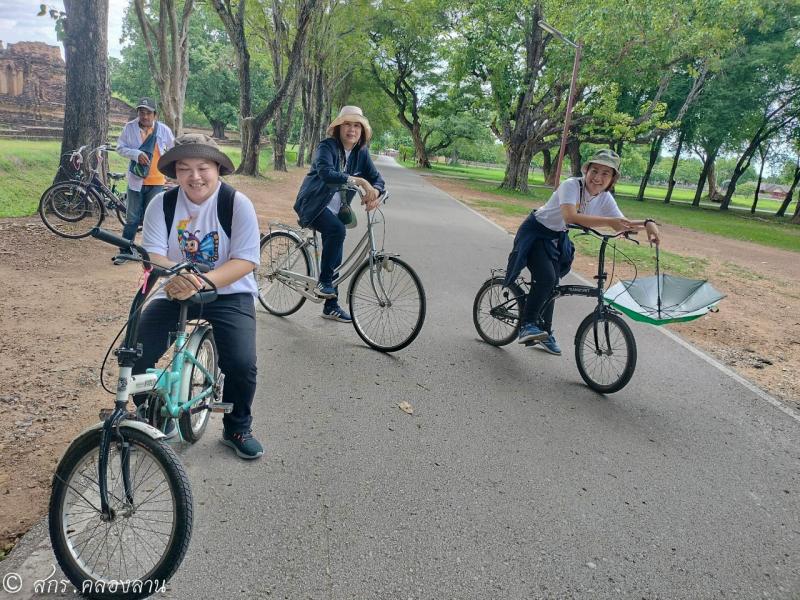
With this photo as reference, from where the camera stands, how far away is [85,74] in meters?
8.28

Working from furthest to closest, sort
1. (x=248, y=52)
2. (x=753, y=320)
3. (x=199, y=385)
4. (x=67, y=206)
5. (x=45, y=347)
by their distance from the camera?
(x=248, y=52), (x=67, y=206), (x=753, y=320), (x=45, y=347), (x=199, y=385)

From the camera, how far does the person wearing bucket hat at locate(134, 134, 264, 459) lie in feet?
8.58

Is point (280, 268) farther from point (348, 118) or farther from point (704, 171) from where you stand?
point (704, 171)

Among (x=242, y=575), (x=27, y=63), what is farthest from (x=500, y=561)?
(x=27, y=63)

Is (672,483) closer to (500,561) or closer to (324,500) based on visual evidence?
(500,561)

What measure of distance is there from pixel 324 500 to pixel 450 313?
3.75 metres

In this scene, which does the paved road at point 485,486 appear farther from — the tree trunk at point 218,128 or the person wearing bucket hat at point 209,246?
the tree trunk at point 218,128

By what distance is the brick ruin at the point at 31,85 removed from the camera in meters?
30.9

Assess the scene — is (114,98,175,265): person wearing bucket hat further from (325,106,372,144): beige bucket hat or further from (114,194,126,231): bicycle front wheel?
(325,106,372,144): beige bucket hat

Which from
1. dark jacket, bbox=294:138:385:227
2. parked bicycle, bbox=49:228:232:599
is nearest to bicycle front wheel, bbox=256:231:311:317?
dark jacket, bbox=294:138:385:227

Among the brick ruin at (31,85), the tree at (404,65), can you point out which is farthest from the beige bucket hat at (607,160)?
the tree at (404,65)

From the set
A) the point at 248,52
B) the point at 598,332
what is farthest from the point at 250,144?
the point at 598,332

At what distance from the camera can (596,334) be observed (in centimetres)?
445

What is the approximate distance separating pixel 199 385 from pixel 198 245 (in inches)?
29.2
